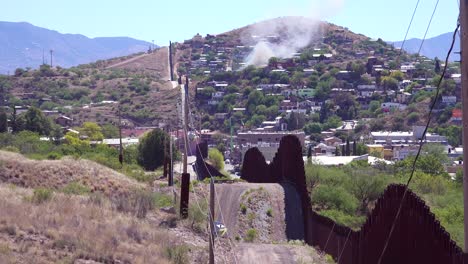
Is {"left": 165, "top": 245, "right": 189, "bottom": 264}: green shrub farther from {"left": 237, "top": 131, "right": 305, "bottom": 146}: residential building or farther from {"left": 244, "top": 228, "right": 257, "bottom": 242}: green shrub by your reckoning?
{"left": 237, "top": 131, "right": 305, "bottom": 146}: residential building

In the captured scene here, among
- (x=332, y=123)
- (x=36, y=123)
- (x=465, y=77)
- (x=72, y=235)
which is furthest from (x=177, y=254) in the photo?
(x=332, y=123)

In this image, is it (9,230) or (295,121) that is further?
(295,121)

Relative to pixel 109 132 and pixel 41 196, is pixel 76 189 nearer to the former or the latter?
pixel 41 196

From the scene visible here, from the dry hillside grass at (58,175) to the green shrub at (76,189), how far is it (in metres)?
0.41

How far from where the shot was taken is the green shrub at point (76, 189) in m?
34.7

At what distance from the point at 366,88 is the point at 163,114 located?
156ft

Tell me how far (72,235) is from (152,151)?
4982 centimetres

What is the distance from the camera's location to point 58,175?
127ft

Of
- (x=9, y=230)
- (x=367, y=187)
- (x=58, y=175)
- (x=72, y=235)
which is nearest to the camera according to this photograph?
(x=9, y=230)

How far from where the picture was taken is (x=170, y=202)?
3678 cm

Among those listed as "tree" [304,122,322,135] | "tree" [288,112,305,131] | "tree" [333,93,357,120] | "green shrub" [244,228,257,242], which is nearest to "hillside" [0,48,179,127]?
"tree" [288,112,305,131]

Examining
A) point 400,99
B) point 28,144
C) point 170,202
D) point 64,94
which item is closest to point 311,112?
point 400,99

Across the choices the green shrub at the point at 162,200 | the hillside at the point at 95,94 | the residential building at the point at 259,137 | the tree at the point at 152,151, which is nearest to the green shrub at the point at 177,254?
the green shrub at the point at 162,200

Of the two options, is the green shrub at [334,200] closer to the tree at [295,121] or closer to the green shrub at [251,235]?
the green shrub at [251,235]
